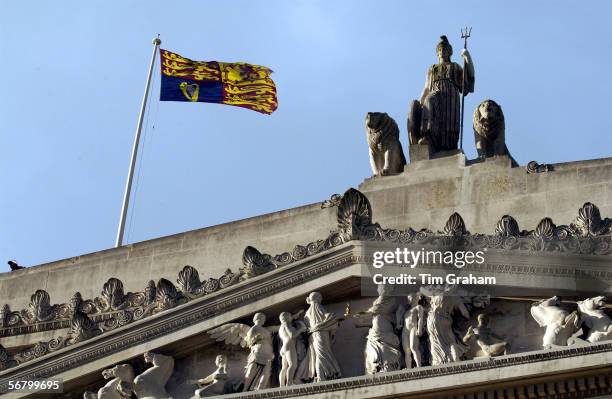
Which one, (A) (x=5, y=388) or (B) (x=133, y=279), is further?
(B) (x=133, y=279)

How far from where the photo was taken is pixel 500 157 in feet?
116

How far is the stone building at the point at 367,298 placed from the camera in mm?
30578

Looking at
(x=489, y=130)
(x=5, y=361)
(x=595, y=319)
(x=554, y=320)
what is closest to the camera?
(x=595, y=319)

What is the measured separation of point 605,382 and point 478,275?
9.86ft

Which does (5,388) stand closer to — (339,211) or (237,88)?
(339,211)

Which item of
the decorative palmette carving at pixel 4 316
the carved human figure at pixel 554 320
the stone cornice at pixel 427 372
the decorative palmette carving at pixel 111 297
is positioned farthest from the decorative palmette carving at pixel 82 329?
the carved human figure at pixel 554 320

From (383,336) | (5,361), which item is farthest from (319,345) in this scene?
(5,361)

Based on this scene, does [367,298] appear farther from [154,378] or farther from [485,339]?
[154,378]

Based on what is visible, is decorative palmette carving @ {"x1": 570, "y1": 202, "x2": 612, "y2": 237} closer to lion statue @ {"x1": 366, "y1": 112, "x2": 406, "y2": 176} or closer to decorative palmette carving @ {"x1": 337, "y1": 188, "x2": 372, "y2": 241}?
decorative palmette carving @ {"x1": 337, "y1": 188, "x2": 372, "y2": 241}

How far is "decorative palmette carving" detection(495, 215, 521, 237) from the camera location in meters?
32.0

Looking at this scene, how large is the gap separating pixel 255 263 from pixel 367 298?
1940mm

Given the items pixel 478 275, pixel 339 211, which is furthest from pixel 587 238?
pixel 339 211

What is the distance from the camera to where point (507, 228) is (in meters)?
32.1

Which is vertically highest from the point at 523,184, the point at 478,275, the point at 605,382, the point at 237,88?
the point at 237,88
